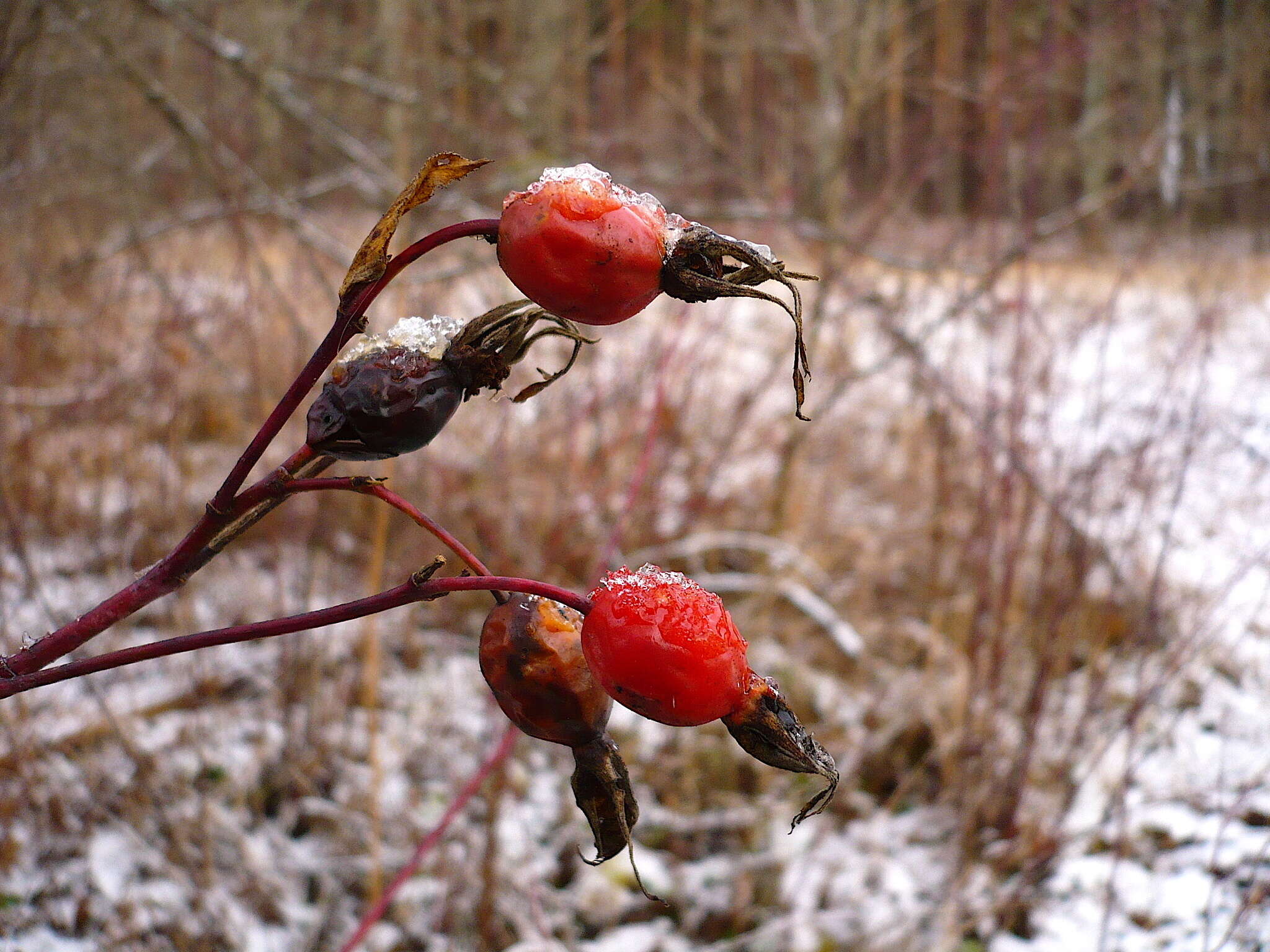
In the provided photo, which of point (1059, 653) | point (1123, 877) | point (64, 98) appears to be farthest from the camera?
point (64, 98)

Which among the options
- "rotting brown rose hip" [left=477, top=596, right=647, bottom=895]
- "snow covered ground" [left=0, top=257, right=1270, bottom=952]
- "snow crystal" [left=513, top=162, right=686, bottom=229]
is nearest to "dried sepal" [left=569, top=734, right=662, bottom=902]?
"rotting brown rose hip" [left=477, top=596, right=647, bottom=895]

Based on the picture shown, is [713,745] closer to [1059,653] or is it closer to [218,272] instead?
[1059,653]

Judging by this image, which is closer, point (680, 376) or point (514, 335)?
point (514, 335)

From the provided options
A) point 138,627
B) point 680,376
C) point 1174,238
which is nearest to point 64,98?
point 138,627

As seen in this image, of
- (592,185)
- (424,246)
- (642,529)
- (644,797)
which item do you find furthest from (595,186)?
(642,529)

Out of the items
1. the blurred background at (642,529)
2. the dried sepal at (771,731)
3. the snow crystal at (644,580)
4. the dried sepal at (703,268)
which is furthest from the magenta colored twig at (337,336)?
the blurred background at (642,529)

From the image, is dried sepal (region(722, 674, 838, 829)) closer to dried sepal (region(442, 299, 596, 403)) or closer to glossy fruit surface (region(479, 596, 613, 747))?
glossy fruit surface (region(479, 596, 613, 747))

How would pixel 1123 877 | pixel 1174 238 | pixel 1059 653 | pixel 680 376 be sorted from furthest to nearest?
pixel 1174 238, pixel 680 376, pixel 1059 653, pixel 1123 877
